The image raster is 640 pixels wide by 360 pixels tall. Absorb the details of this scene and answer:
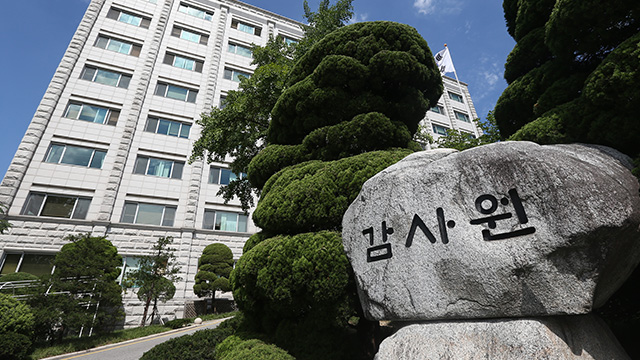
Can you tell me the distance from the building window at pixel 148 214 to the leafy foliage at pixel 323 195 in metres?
14.4

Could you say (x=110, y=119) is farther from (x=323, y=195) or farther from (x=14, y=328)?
(x=323, y=195)

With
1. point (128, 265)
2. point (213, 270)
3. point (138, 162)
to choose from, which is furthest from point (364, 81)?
point (138, 162)

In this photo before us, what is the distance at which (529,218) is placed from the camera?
2.57 metres

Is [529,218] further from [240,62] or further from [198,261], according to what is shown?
[240,62]

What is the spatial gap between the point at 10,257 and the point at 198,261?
8.18m

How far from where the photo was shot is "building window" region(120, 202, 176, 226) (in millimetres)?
16047

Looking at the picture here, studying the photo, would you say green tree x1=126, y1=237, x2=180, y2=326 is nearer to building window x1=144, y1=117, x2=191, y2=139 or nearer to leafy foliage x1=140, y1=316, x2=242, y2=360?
building window x1=144, y1=117, x2=191, y2=139

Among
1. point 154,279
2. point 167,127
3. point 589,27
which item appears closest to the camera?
point 589,27

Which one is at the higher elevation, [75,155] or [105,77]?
[105,77]

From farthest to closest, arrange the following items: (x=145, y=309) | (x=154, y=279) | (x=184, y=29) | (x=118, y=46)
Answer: (x=184, y=29)
(x=118, y=46)
(x=154, y=279)
(x=145, y=309)

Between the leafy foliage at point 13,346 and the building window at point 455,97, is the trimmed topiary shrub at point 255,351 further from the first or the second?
the building window at point 455,97

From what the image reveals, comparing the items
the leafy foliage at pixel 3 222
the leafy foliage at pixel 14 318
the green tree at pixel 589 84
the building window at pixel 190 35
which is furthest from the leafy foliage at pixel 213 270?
the building window at pixel 190 35

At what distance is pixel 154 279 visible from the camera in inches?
532

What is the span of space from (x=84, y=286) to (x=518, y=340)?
523 inches
